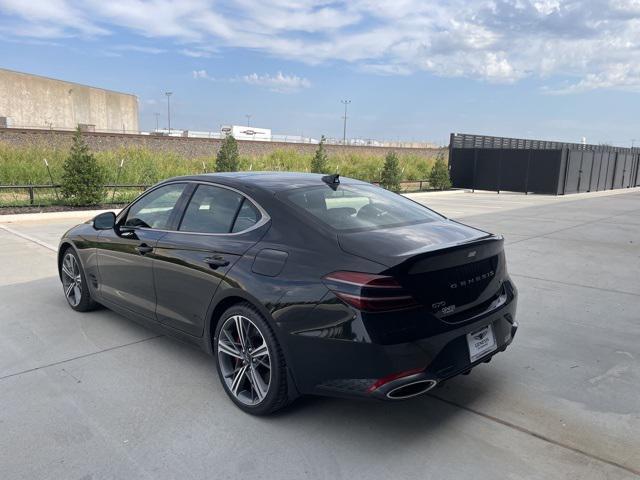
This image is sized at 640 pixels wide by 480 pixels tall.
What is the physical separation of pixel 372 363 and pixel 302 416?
2.83 feet

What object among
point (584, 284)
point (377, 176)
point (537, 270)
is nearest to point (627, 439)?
point (584, 284)

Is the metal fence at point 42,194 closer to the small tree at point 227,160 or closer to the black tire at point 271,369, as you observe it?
the small tree at point 227,160

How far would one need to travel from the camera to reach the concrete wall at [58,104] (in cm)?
6062

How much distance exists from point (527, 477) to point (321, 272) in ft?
5.04

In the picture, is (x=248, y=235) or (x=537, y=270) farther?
(x=537, y=270)

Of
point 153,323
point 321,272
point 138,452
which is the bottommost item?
point 138,452

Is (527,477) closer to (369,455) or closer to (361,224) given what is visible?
(369,455)

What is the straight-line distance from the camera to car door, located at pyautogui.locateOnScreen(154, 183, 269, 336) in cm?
353

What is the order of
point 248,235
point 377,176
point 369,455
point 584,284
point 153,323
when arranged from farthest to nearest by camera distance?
point 377,176, point 584,284, point 153,323, point 248,235, point 369,455

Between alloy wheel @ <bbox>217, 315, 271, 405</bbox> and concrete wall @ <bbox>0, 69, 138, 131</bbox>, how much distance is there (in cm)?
6392

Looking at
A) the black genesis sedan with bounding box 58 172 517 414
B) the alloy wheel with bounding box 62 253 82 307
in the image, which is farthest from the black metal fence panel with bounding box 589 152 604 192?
the alloy wheel with bounding box 62 253 82 307

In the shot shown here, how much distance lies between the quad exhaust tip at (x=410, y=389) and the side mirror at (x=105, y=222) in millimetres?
3103

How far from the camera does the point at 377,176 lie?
28.0 meters

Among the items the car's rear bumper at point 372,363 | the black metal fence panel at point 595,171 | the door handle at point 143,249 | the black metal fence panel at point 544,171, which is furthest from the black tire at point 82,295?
the black metal fence panel at point 595,171
